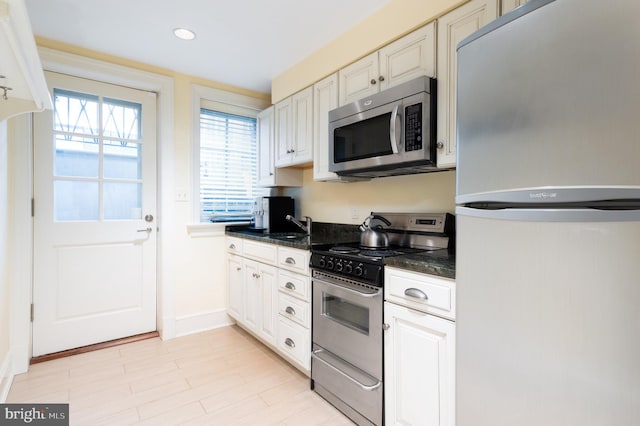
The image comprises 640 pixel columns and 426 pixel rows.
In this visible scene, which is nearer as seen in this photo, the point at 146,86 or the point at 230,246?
the point at 146,86

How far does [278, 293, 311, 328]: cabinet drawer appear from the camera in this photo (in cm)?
204

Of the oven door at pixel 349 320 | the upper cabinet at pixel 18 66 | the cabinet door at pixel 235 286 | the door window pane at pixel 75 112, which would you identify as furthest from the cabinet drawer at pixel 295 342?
the door window pane at pixel 75 112

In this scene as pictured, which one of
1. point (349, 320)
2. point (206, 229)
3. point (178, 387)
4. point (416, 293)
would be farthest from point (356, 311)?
point (206, 229)

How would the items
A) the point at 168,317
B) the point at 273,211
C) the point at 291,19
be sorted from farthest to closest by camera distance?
the point at 273,211 → the point at 168,317 → the point at 291,19

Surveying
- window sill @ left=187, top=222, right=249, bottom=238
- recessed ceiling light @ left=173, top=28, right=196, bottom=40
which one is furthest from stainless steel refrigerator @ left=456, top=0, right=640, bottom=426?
window sill @ left=187, top=222, right=249, bottom=238

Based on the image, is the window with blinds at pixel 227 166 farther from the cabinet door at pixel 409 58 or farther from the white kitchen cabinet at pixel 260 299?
the cabinet door at pixel 409 58

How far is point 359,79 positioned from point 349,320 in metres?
1.51

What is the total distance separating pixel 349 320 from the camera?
177cm

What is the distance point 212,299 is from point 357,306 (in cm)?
190

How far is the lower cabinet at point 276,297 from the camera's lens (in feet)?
6.78

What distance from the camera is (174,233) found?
9.48 feet

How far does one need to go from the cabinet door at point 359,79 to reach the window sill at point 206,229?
171 centimetres

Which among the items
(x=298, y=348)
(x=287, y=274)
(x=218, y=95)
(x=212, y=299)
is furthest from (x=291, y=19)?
(x=212, y=299)

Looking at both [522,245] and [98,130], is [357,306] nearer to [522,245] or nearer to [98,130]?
[522,245]
